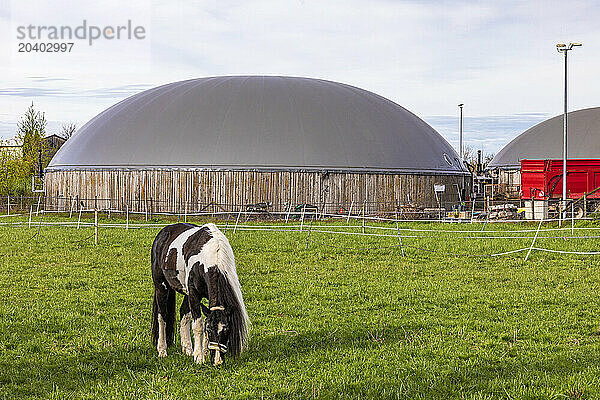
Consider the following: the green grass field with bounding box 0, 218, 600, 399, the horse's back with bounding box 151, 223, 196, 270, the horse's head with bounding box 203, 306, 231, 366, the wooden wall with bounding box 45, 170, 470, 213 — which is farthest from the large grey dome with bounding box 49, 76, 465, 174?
the horse's head with bounding box 203, 306, 231, 366

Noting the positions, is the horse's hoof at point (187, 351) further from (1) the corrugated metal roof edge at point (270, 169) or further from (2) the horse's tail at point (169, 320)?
(1) the corrugated metal roof edge at point (270, 169)

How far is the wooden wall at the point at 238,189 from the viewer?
40688 mm

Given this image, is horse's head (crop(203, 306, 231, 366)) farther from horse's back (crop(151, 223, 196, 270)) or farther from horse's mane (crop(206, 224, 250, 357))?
horse's back (crop(151, 223, 196, 270))

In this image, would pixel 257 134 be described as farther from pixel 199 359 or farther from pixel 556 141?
pixel 556 141

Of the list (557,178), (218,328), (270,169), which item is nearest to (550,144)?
(557,178)

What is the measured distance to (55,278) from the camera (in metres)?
15.3

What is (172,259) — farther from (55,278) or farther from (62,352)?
(55,278)

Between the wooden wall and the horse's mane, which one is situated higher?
the wooden wall

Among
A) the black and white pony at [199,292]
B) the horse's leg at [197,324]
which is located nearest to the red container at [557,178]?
the black and white pony at [199,292]

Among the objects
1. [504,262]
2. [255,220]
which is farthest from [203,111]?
[504,262]

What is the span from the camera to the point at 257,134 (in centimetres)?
4281

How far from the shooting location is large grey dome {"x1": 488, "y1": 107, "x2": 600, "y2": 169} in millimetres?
62125

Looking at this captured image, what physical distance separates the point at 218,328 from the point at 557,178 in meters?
35.6

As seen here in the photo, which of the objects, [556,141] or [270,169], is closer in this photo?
[270,169]
